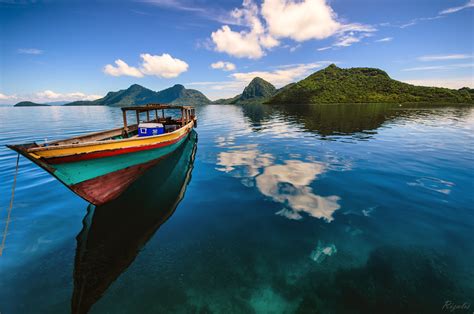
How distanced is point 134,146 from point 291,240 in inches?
373

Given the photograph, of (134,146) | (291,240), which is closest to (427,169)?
(291,240)

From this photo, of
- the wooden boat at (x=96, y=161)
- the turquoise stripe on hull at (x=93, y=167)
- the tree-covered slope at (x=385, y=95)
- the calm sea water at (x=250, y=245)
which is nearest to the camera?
the calm sea water at (x=250, y=245)

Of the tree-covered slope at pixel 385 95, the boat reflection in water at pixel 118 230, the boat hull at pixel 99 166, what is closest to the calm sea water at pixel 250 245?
the boat reflection in water at pixel 118 230

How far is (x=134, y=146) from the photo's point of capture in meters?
11.1

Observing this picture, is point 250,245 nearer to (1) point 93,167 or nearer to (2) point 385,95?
(1) point 93,167

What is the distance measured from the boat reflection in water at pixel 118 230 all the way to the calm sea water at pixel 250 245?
5 centimetres

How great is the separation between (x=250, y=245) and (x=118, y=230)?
547cm

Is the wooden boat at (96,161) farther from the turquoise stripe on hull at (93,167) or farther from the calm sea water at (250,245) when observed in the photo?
the calm sea water at (250,245)

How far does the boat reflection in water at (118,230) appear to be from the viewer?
5727 millimetres

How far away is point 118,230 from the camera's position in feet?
26.5

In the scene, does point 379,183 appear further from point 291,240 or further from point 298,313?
point 298,313

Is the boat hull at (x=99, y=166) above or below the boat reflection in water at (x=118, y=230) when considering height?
above

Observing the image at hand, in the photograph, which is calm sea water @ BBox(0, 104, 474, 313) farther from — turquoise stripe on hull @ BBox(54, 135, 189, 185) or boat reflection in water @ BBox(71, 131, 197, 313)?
turquoise stripe on hull @ BBox(54, 135, 189, 185)

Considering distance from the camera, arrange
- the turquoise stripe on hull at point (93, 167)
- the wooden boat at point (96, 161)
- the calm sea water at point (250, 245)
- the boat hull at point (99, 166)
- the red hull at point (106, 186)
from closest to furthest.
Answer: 1. the calm sea water at point (250, 245)
2. the wooden boat at point (96, 161)
3. the boat hull at point (99, 166)
4. the turquoise stripe on hull at point (93, 167)
5. the red hull at point (106, 186)
